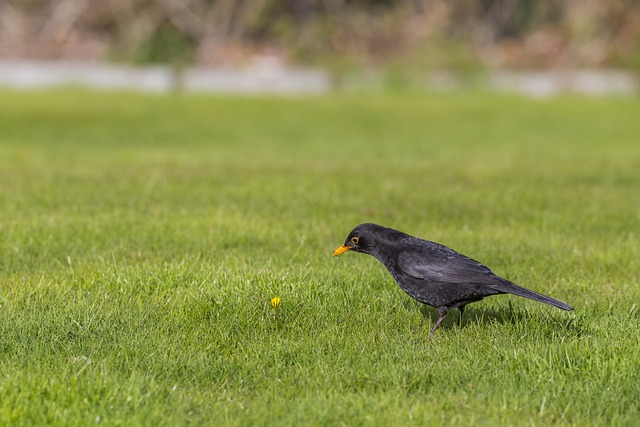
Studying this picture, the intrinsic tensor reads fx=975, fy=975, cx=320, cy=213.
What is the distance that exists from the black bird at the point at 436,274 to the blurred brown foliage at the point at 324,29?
53.7 ft

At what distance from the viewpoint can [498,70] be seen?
68.6ft

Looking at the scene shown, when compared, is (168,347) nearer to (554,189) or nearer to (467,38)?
(554,189)

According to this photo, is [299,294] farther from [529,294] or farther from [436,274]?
[529,294]

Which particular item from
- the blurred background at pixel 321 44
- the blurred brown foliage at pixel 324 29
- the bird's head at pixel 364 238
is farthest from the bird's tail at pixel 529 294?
the blurred brown foliage at pixel 324 29

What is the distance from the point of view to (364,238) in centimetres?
524

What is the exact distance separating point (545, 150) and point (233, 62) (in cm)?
989

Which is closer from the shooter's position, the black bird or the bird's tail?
the bird's tail

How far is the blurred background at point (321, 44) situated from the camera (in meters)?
19.9

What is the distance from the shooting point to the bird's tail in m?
4.38

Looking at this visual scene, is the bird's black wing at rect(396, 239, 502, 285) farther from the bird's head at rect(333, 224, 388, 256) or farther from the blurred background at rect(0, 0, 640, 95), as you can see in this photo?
the blurred background at rect(0, 0, 640, 95)

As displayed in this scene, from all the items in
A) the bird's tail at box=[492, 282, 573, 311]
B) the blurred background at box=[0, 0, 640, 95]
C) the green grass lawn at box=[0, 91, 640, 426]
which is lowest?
the blurred background at box=[0, 0, 640, 95]

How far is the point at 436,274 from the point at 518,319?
0.57 meters

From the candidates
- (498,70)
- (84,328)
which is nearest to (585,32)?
(498,70)

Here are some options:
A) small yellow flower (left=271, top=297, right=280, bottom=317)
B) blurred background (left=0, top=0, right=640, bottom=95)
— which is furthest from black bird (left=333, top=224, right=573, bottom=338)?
blurred background (left=0, top=0, right=640, bottom=95)
